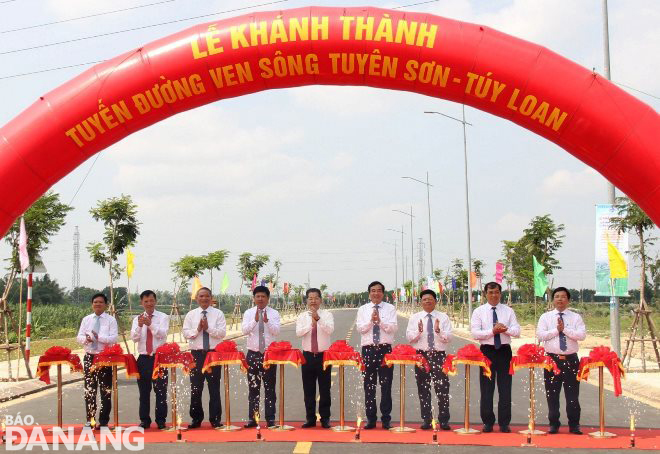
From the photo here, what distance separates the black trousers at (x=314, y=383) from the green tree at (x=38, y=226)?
10.4 meters

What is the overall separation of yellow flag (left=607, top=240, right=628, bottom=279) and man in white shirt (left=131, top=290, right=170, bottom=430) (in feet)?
33.1

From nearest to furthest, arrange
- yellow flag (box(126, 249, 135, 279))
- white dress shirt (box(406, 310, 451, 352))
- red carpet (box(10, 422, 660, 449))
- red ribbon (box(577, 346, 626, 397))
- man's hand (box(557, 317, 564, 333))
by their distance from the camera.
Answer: red carpet (box(10, 422, 660, 449)) → red ribbon (box(577, 346, 626, 397)) → man's hand (box(557, 317, 564, 333)) → white dress shirt (box(406, 310, 451, 352)) → yellow flag (box(126, 249, 135, 279))

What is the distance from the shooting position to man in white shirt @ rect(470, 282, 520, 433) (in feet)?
32.4

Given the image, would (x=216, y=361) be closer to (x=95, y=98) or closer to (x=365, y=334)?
(x=365, y=334)

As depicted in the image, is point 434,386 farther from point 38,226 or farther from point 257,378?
point 38,226

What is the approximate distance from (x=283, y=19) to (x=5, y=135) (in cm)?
365

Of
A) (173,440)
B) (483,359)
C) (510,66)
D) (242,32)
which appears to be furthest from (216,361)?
(510,66)

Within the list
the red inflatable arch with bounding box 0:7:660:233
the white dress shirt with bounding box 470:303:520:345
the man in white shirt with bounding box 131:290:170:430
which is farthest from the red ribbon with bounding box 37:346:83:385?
the white dress shirt with bounding box 470:303:520:345

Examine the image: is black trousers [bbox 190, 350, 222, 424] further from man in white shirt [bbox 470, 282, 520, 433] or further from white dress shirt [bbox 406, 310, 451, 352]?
man in white shirt [bbox 470, 282, 520, 433]

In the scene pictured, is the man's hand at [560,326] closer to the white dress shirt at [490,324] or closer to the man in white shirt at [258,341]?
the white dress shirt at [490,324]

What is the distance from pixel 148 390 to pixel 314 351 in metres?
2.20

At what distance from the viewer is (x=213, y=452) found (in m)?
8.62

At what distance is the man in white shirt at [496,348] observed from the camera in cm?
989

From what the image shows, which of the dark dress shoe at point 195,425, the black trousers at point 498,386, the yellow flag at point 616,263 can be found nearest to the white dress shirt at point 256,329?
the dark dress shoe at point 195,425
